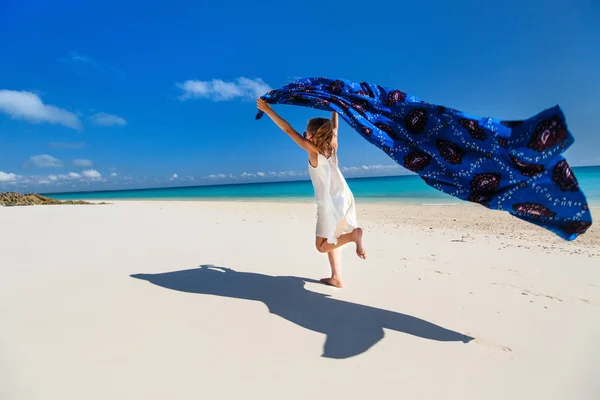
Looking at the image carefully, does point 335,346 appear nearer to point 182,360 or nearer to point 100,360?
point 182,360

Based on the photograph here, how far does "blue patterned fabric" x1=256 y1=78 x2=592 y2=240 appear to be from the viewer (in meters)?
2.65

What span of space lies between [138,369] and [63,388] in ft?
1.28

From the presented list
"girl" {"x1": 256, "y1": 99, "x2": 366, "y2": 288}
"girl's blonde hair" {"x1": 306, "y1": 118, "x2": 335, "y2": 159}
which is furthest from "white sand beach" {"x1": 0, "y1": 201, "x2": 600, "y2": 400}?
"girl's blonde hair" {"x1": 306, "y1": 118, "x2": 335, "y2": 159}

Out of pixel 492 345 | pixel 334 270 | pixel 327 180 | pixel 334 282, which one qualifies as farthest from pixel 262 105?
pixel 492 345

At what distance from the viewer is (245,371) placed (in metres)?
2.19

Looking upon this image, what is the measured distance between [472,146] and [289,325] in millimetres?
2209

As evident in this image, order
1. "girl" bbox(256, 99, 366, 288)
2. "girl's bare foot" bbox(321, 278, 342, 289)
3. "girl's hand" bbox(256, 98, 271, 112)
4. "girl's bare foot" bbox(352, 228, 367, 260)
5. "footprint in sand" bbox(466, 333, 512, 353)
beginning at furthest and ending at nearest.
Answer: "girl's bare foot" bbox(321, 278, 342, 289), "girl's hand" bbox(256, 98, 271, 112), "girl" bbox(256, 99, 366, 288), "girl's bare foot" bbox(352, 228, 367, 260), "footprint in sand" bbox(466, 333, 512, 353)

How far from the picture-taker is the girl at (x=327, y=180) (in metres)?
3.44

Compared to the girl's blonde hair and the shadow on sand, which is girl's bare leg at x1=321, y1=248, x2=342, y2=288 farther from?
the girl's blonde hair

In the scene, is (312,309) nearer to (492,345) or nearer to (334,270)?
(334,270)

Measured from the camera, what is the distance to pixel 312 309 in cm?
316

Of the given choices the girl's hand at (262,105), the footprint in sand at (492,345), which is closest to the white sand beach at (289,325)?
the footprint in sand at (492,345)

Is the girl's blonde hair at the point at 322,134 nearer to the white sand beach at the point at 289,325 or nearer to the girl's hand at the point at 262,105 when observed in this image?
the girl's hand at the point at 262,105

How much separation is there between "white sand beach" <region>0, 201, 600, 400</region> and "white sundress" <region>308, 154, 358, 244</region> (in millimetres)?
683
